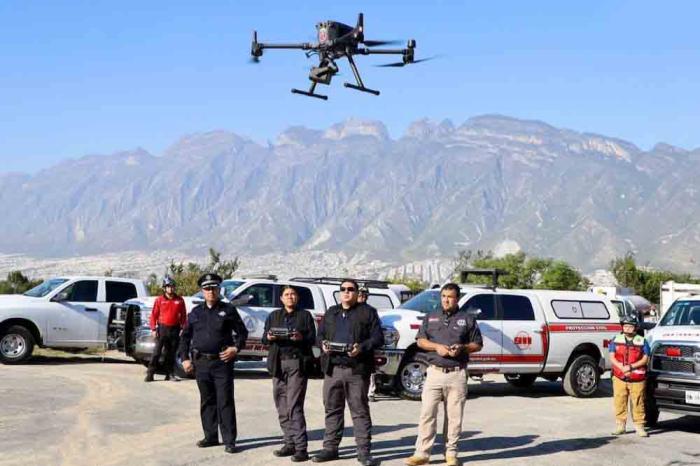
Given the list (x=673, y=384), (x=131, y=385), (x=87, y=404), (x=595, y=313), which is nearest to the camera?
(x=673, y=384)

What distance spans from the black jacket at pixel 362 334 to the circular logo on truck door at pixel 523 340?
7.00 meters

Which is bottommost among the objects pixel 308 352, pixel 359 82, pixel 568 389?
pixel 568 389

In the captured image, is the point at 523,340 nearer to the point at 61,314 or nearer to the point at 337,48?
the point at 337,48

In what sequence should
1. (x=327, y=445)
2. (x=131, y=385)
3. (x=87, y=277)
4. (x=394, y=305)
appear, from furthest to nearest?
(x=87, y=277) → (x=394, y=305) → (x=131, y=385) → (x=327, y=445)

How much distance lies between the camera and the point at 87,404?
13836mm

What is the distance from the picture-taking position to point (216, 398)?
416 inches

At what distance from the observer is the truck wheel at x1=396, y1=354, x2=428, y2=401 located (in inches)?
609

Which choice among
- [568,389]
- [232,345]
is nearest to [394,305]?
[568,389]

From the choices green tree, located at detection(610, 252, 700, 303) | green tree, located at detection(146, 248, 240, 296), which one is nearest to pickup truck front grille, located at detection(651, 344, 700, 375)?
green tree, located at detection(146, 248, 240, 296)

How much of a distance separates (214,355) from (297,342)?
974 millimetres

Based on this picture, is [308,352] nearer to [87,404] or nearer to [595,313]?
[87,404]

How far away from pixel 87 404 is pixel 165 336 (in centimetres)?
335

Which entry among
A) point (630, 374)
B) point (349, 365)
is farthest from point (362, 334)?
point (630, 374)

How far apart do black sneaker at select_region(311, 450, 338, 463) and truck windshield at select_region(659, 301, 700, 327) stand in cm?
629
